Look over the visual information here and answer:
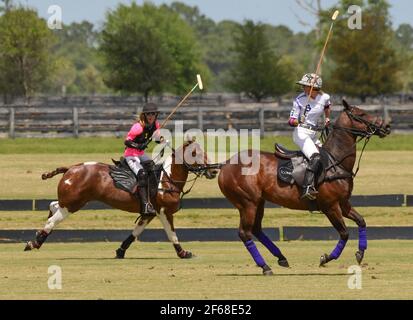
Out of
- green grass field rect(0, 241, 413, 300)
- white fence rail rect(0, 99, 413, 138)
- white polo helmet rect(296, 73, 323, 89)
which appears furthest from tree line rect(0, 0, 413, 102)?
white polo helmet rect(296, 73, 323, 89)

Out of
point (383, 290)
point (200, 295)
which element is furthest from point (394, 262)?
point (200, 295)

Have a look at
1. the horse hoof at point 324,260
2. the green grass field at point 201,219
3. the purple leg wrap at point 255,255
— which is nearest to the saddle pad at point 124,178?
the purple leg wrap at point 255,255

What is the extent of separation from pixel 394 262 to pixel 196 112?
2894cm

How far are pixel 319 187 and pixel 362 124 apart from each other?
1.15 m

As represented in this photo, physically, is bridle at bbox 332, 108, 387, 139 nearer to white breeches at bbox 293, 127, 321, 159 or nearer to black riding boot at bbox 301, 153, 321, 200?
white breeches at bbox 293, 127, 321, 159

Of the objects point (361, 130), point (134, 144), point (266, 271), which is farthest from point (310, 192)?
point (134, 144)

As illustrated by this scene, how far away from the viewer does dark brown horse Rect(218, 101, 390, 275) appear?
18656 millimetres

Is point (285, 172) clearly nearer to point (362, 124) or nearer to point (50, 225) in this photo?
point (362, 124)

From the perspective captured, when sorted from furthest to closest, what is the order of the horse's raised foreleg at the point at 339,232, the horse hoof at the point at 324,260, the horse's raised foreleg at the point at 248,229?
the horse hoof at the point at 324,260
the horse's raised foreleg at the point at 339,232
the horse's raised foreleg at the point at 248,229

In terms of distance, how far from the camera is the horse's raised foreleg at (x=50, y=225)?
850 inches

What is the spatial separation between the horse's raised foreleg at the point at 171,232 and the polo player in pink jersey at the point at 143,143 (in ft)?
0.65

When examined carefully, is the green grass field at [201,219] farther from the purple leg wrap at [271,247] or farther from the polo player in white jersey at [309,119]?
the purple leg wrap at [271,247]

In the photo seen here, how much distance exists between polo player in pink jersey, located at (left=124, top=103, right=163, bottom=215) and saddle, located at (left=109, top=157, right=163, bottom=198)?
0.07m

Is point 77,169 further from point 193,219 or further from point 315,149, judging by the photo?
point 193,219
